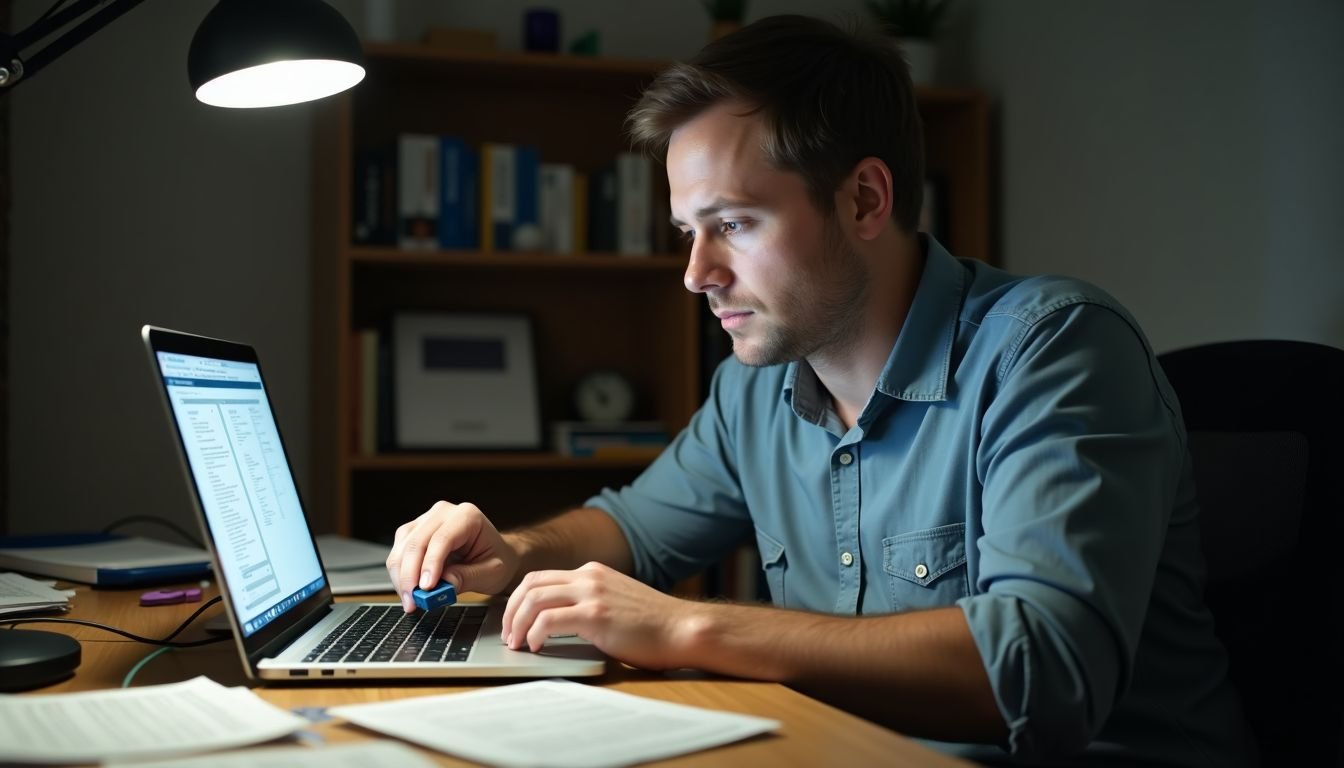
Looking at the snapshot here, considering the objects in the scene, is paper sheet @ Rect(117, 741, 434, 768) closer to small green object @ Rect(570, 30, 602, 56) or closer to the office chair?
the office chair

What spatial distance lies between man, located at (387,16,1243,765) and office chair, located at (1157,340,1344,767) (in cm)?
3

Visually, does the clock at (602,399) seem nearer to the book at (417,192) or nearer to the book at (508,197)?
the book at (508,197)

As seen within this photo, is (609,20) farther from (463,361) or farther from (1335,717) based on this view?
(1335,717)

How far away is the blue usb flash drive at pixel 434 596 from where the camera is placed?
3.38 feet

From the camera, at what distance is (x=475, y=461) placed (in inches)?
95.1

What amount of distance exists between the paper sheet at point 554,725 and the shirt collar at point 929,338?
519mm

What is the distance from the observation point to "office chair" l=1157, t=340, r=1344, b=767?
3.22ft

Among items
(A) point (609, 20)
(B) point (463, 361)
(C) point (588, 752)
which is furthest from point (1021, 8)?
(C) point (588, 752)

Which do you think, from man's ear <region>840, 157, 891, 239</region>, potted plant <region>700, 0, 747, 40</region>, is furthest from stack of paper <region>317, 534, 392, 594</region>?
potted plant <region>700, 0, 747, 40</region>

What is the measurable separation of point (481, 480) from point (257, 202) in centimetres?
82

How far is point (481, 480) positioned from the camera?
270 cm

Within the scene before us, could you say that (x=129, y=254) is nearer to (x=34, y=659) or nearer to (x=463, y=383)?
(x=463, y=383)

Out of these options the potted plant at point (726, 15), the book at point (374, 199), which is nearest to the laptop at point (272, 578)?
the book at point (374, 199)

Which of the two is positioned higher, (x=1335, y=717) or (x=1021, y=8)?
(x=1021, y=8)
